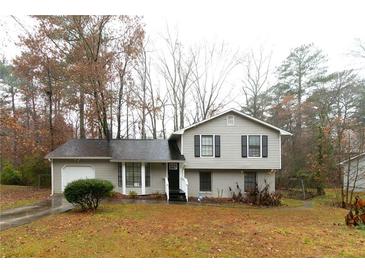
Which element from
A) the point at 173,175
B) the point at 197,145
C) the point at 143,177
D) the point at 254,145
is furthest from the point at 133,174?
the point at 254,145

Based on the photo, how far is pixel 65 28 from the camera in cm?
1964

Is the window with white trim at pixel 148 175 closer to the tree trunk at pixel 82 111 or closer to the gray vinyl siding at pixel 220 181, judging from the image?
the gray vinyl siding at pixel 220 181

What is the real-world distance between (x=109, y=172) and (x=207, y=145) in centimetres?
621

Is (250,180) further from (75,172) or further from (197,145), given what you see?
(75,172)

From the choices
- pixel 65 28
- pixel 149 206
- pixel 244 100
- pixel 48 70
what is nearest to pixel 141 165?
pixel 149 206

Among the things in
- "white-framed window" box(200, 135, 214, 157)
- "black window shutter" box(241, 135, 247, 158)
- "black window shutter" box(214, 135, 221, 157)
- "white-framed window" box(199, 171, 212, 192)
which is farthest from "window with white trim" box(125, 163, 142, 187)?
"black window shutter" box(241, 135, 247, 158)

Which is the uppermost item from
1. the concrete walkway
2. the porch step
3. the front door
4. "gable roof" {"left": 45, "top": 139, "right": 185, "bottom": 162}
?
"gable roof" {"left": 45, "top": 139, "right": 185, "bottom": 162}

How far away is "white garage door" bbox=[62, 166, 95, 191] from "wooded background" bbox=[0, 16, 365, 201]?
195 centimetres

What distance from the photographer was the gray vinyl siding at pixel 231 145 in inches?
621

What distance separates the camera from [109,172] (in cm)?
1579

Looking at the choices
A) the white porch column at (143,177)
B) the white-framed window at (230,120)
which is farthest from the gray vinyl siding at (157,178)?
the white-framed window at (230,120)

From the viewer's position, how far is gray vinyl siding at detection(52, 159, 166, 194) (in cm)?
1555

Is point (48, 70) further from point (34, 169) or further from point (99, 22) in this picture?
point (34, 169)

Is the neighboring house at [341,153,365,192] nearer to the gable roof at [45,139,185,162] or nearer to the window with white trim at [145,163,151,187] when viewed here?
the gable roof at [45,139,185,162]
